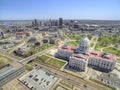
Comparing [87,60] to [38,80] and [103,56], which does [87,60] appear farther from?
[38,80]

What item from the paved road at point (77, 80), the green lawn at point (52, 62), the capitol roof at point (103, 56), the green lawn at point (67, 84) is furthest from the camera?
the green lawn at point (52, 62)

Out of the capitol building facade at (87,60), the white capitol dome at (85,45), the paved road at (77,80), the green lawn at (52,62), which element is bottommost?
the paved road at (77,80)

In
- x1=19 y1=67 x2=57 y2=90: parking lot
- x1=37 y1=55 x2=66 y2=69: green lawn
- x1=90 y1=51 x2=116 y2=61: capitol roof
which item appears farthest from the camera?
x1=37 y1=55 x2=66 y2=69: green lawn

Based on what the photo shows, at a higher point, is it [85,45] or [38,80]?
[85,45]

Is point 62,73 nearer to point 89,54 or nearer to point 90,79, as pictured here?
point 90,79

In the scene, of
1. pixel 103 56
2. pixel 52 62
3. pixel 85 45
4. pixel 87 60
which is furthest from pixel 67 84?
pixel 103 56

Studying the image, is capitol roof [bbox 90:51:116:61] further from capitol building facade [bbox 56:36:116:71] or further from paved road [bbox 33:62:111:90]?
paved road [bbox 33:62:111:90]

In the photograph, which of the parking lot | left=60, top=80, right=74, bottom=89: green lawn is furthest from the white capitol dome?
the parking lot

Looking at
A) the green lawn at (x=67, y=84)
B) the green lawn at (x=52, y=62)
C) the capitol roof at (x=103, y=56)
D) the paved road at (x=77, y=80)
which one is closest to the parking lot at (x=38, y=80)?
the green lawn at (x=67, y=84)

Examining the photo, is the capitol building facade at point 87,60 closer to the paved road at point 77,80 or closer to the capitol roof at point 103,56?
the capitol roof at point 103,56

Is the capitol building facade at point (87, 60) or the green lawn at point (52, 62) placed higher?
the capitol building facade at point (87, 60)
